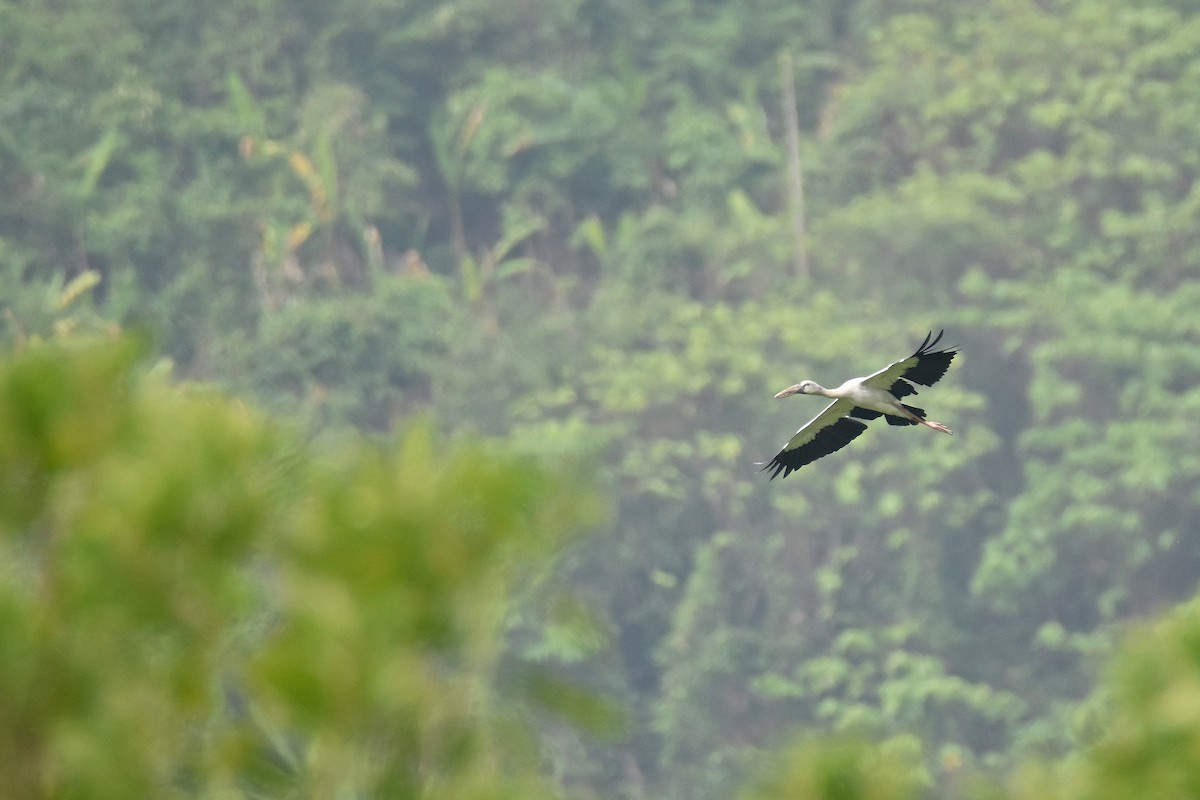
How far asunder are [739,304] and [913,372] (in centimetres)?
2228

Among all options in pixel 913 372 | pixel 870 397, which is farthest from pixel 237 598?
pixel 870 397

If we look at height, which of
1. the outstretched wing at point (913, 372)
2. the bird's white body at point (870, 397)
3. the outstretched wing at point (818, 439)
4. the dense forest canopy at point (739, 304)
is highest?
the outstretched wing at point (913, 372)

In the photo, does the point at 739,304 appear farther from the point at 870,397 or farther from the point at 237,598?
the point at 237,598

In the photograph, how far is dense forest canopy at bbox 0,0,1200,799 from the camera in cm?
2859

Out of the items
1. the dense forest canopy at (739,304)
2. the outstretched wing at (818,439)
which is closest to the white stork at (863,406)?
the outstretched wing at (818,439)

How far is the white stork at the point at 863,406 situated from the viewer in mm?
9859

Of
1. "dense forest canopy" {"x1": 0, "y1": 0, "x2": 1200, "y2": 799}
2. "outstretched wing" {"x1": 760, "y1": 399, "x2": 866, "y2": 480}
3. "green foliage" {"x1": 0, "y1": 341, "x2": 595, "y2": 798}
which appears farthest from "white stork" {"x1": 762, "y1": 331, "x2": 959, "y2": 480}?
"dense forest canopy" {"x1": 0, "y1": 0, "x2": 1200, "y2": 799}

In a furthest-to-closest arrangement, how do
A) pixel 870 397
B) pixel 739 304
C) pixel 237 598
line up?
pixel 739 304 → pixel 870 397 → pixel 237 598

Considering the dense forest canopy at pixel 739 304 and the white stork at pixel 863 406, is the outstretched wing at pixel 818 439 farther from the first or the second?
the dense forest canopy at pixel 739 304

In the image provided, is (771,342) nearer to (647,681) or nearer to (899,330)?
(899,330)

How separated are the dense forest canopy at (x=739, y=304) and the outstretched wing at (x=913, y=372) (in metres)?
15.1

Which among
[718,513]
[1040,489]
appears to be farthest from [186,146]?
[1040,489]

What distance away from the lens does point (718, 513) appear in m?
30.5

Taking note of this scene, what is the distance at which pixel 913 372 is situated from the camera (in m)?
9.98
